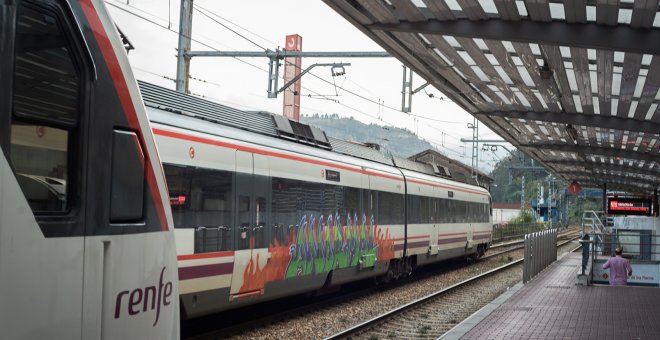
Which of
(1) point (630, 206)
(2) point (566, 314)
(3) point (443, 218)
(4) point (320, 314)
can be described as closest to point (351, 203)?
(4) point (320, 314)

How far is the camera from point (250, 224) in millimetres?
10484

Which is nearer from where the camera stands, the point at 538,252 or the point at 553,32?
the point at 553,32

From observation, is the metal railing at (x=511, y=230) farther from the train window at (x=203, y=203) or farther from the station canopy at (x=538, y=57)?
the train window at (x=203, y=203)

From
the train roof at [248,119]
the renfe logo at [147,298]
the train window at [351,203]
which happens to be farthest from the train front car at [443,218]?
the renfe logo at [147,298]

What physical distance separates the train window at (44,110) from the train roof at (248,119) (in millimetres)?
5352

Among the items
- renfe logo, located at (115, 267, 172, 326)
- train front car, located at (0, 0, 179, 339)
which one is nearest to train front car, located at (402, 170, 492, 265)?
renfe logo, located at (115, 267, 172, 326)

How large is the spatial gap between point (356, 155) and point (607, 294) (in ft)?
21.7

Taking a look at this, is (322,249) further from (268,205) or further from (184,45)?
(184,45)

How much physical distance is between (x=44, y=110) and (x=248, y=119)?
8297 millimetres

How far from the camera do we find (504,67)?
12812 mm

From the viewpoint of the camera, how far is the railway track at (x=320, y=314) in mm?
11303

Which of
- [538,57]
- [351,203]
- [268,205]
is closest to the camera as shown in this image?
[268,205]

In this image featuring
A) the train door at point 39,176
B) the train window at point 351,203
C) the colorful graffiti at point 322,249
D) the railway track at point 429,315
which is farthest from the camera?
the train window at point 351,203

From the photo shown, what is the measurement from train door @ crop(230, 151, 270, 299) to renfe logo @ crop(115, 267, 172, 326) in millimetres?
5865
